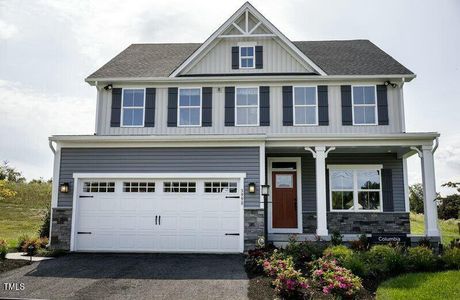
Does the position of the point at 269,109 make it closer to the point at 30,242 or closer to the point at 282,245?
the point at 282,245

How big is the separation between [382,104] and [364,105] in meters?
0.63

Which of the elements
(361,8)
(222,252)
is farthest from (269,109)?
(222,252)

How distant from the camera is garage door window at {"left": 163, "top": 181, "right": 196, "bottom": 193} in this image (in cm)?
1190

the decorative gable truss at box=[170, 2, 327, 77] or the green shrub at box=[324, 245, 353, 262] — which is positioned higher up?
the decorative gable truss at box=[170, 2, 327, 77]

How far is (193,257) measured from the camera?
10.7 metres

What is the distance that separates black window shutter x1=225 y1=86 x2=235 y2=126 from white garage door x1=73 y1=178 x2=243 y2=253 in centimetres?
313

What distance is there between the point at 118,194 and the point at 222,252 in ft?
11.9

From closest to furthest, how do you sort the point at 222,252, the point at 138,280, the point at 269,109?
the point at 138,280 < the point at 222,252 < the point at 269,109

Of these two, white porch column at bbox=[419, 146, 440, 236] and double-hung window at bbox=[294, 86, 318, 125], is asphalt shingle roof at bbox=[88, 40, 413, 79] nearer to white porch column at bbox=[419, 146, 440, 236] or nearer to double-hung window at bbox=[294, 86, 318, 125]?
double-hung window at bbox=[294, 86, 318, 125]

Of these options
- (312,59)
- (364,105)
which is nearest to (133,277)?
(364,105)

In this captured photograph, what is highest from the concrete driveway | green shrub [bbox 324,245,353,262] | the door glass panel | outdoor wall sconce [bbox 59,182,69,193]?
the door glass panel

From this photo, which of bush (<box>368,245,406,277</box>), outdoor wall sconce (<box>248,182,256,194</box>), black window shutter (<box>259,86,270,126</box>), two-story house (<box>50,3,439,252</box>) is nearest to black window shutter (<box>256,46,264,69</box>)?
two-story house (<box>50,3,439,252</box>)

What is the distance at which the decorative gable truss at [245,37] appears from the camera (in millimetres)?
14523

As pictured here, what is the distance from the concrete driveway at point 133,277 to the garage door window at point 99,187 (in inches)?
81.0
